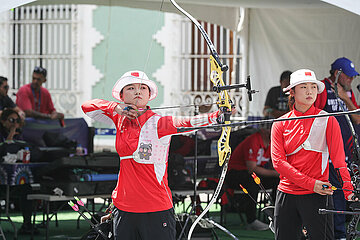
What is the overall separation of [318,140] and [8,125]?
3.79 meters

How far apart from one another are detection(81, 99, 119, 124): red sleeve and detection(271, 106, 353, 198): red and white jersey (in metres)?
0.93

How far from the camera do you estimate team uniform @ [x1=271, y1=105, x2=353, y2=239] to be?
366 centimetres

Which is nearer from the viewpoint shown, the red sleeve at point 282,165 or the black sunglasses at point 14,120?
the red sleeve at point 282,165

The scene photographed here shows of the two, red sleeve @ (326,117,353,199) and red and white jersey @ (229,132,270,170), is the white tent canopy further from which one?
red sleeve @ (326,117,353,199)

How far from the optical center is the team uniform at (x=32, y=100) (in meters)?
7.96

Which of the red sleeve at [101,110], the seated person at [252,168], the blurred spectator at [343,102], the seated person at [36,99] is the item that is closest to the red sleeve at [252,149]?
the seated person at [252,168]

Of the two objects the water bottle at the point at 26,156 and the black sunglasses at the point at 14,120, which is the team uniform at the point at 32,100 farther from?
the water bottle at the point at 26,156

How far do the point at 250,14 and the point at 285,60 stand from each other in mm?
774

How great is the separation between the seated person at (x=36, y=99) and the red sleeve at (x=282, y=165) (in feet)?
14.7

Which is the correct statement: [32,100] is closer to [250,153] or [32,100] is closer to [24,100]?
[24,100]

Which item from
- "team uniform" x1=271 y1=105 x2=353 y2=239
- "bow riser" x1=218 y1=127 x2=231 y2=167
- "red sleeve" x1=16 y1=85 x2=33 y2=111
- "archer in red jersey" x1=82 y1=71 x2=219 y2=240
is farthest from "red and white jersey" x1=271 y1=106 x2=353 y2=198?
"red sleeve" x1=16 y1=85 x2=33 y2=111

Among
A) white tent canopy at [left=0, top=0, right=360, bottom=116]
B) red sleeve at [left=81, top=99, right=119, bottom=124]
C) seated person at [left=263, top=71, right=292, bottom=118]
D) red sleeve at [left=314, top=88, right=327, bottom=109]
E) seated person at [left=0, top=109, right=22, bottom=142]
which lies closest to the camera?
red sleeve at [left=81, top=99, right=119, bottom=124]

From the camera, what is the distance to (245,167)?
266 inches

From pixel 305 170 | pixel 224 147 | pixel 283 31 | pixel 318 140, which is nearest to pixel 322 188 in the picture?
pixel 305 170
